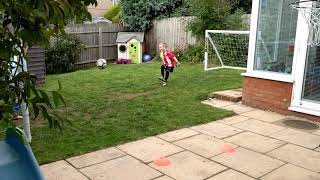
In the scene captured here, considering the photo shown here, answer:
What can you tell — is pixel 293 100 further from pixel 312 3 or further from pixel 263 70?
pixel 312 3

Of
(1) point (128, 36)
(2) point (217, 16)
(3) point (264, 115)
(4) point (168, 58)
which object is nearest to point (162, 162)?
(3) point (264, 115)

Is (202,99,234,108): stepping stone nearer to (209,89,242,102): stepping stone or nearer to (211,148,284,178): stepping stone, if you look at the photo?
(209,89,242,102): stepping stone

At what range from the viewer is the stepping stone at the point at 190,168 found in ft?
11.1

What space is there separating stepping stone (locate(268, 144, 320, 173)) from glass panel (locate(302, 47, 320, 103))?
4.32ft

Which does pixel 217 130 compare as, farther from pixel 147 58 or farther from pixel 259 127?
pixel 147 58

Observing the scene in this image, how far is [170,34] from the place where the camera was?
14453mm

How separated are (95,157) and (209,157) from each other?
128 centimetres

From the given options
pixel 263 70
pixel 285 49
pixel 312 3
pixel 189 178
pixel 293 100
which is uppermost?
pixel 312 3

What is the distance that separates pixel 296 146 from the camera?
4.23 meters

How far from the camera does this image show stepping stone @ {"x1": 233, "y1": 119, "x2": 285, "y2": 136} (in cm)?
478

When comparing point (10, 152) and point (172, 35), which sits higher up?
Answer: point (172, 35)

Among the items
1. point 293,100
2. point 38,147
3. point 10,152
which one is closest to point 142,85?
point 293,100

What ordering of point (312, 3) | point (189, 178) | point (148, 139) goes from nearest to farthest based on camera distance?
1. point (189, 178)
2. point (148, 139)
3. point (312, 3)

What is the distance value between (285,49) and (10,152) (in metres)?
4.51
